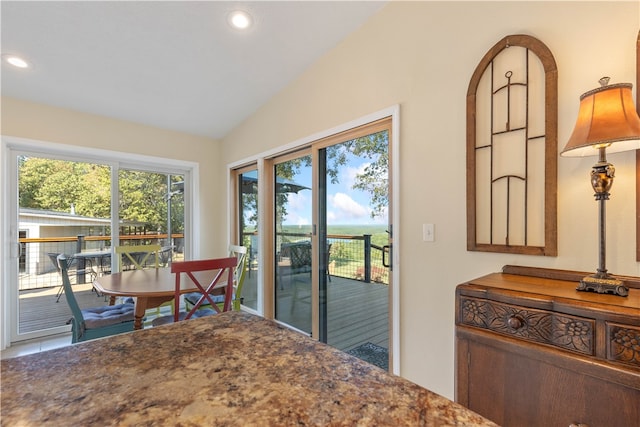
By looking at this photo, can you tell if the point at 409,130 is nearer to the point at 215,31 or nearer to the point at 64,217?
the point at 215,31

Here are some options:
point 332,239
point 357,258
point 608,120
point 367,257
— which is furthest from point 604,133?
point 332,239

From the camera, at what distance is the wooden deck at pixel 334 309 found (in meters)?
2.48

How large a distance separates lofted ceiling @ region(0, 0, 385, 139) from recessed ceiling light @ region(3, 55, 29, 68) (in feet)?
0.17

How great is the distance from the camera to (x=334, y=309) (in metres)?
2.86

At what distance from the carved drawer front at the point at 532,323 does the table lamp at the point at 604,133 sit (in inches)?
9.4

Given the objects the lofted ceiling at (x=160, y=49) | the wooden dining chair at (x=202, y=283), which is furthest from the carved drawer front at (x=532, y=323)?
the lofted ceiling at (x=160, y=49)

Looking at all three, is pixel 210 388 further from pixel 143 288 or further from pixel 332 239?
pixel 332 239

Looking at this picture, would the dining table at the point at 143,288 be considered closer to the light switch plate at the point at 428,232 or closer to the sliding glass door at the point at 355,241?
the sliding glass door at the point at 355,241

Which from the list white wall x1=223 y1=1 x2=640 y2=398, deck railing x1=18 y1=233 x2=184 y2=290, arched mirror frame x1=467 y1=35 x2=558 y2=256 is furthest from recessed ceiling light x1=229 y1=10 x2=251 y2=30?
deck railing x1=18 y1=233 x2=184 y2=290

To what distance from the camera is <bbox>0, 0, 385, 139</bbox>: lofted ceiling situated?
2.12m

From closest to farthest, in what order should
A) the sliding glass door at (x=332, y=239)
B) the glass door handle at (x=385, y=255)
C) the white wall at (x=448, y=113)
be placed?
the white wall at (x=448, y=113), the glass door handle at (x=385, y=255), the sliding glass door at (x=332, y=239)

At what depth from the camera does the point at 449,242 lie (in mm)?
1863

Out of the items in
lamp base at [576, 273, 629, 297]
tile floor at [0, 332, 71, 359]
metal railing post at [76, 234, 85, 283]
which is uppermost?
lamp base at [576, 273, 629, 297]

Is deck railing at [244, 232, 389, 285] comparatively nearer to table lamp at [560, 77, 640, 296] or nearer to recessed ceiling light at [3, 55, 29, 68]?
table lamp at [560, 77, 640, 296]
